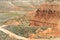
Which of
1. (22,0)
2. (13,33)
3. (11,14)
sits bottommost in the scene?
(13,33)

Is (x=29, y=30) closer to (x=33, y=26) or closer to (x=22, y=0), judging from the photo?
(x=33, y=26)

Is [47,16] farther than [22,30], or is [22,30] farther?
[47,16]

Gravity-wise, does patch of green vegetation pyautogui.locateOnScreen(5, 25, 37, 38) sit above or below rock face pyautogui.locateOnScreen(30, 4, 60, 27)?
below

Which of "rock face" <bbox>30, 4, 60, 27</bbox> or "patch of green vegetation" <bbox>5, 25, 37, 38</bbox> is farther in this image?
"rock face" <bbox>30, 4, 60, 27</bbox>

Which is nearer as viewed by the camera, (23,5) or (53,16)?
(53,16)

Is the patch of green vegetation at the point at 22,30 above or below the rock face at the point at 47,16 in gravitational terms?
below

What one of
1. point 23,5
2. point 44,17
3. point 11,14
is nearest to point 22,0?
point 23,5

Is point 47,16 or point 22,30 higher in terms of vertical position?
point 47,16

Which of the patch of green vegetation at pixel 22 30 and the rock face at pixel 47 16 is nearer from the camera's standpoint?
the patch of green vegetation at pixel 22 30
